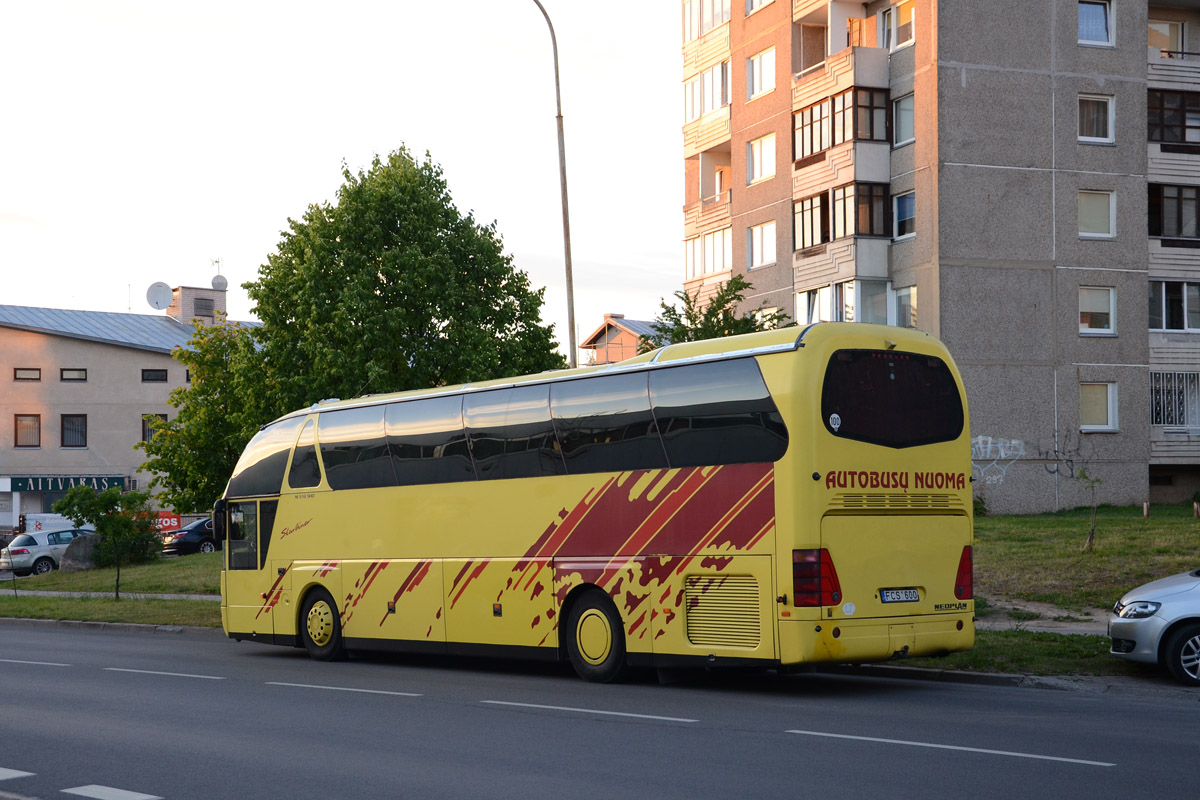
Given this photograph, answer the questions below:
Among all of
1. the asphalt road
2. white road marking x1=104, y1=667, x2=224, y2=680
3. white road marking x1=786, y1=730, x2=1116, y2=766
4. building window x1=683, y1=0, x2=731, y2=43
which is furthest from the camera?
building window x1=683, y1=0, x2=731, y2=43

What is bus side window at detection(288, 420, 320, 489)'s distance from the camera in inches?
739

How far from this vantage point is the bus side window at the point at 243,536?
19.8m

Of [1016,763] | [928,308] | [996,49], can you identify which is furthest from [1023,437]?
[1016,763]

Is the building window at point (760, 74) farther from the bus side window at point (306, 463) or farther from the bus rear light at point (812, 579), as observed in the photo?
the bus rear light at point (812, 579)

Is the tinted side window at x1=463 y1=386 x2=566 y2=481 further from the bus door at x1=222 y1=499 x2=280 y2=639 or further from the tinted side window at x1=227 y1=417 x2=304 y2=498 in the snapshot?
the bus door at x1=222 y1=499 x2=280 y2=639

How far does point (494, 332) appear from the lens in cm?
4400

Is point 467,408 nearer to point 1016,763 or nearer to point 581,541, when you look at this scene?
point 581,541

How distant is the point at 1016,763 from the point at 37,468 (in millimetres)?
69120

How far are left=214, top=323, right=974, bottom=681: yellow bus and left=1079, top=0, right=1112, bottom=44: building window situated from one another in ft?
98.9

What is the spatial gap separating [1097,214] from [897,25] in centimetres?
811

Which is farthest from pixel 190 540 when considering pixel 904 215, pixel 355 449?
pixel 355 449

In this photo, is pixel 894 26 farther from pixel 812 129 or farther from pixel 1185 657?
pixel 1185 657

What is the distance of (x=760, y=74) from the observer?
45969mm

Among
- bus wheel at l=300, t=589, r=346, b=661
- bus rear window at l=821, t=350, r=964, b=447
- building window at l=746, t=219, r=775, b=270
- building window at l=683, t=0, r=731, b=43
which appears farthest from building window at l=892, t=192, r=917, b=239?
bus rear window at l=821, t=350, r=964, b=447
